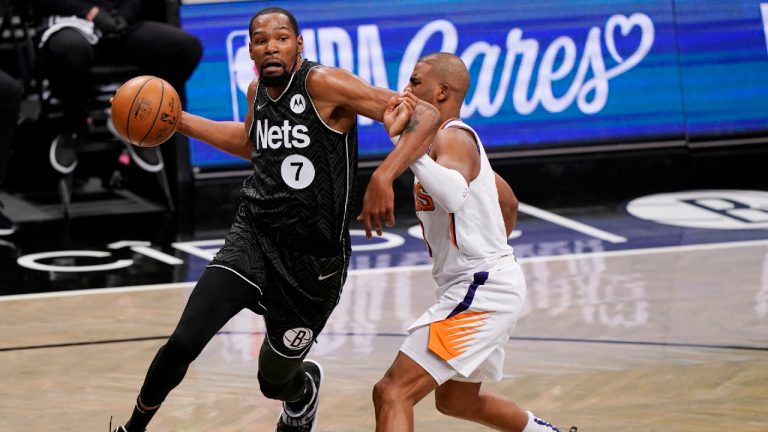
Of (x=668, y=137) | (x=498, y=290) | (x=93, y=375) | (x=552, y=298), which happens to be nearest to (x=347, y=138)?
(x=498, y=290)

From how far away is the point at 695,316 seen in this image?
7594 millimetres

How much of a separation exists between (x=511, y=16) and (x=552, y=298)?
3.55 metres

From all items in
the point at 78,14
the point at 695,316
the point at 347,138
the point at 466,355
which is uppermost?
the point at 78,14

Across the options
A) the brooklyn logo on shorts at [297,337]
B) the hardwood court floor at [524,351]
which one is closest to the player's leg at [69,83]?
the hardwood court floor at [524,351]

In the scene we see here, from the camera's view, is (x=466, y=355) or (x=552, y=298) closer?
(x=466, y=355)

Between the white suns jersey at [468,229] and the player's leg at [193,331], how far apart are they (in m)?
0.74

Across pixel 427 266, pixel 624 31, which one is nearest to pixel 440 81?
pixel 427 266

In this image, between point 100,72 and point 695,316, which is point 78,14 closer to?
point 100,72

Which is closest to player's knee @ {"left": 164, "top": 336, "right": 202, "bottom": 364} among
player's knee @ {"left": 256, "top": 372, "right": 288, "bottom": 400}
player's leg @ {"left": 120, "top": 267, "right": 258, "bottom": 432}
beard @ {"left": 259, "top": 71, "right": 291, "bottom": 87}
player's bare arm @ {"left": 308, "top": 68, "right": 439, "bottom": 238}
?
player's leg @ {"left": 120, "top": 267, "right": 258, "bottom": 432}

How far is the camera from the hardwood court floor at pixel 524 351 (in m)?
6.03

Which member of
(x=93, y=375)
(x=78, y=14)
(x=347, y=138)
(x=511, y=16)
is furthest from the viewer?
(x=511, y=16)

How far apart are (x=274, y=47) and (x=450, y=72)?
26.8 inches

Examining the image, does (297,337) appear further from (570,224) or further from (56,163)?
(56,163)

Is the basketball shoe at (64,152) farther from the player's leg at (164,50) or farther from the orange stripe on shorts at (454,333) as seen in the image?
the orange stripe on shorts at (454,333)
